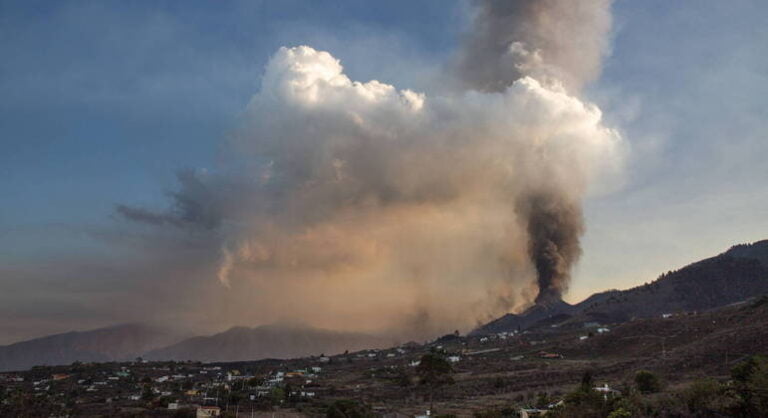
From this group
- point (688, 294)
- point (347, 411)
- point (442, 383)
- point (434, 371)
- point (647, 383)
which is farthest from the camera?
point (688, 294)

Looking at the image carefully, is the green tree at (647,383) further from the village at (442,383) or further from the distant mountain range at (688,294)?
the distant mountain range at (688,294)

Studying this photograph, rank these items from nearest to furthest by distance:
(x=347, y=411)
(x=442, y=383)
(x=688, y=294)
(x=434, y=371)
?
1. (x=347, y=411)
2. (x=434, y=371)
3. (x=442, y=383)
4. (x=688, y=294)

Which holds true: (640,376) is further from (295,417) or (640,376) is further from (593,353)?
(593,353)

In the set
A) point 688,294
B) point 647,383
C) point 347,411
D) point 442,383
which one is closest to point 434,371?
point 442,383

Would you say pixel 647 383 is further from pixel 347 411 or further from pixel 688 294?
pixel 688 294

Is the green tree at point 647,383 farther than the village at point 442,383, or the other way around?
the village at point 442,383

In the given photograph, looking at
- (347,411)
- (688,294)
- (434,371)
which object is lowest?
(347,411)

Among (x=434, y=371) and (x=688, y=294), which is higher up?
(x=688, y=294)

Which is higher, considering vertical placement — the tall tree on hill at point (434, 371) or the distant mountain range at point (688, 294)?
the distant mountain range at point (688, 294)

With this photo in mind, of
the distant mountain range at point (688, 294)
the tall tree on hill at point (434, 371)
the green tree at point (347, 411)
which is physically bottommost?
the green tree at point (347, 411)

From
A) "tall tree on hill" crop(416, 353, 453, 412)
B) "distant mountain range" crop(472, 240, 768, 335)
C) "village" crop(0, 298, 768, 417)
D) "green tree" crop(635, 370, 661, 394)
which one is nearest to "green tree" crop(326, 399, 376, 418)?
"village" crop(0, 298, 768, 417)

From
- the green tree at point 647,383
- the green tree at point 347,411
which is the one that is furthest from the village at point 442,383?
the green tree at point 647,383

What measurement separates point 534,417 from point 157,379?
3601 inches

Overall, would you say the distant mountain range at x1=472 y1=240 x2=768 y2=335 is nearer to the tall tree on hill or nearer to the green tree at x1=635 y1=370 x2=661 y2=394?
the tall tree on hill
